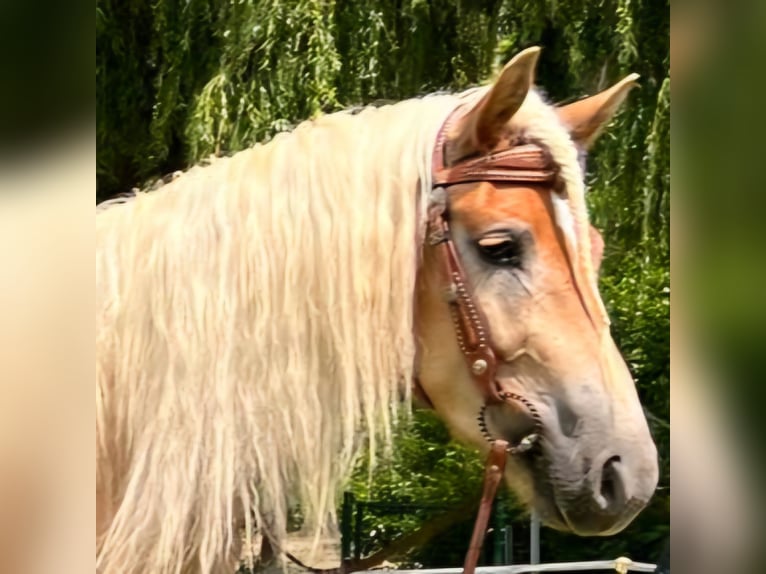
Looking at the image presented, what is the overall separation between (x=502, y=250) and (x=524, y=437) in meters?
0.35

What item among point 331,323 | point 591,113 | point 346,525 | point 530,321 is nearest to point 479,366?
point 530,321

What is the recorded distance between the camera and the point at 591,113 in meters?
1.30

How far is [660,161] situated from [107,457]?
124 centimetres

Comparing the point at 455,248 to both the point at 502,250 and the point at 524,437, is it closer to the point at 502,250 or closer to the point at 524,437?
the point at 502,250

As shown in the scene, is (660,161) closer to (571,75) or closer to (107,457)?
(571,75)

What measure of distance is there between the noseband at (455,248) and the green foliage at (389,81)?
11 centimetres

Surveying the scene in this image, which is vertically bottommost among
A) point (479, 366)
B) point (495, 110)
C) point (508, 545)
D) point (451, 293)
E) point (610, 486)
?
point (508, 545)

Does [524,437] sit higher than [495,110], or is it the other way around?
[495,110]

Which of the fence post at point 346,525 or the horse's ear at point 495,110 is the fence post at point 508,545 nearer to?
the fence post at point 346,525

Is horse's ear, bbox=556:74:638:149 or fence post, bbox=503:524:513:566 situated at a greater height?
horse's ear, bbox=556:74:638:149

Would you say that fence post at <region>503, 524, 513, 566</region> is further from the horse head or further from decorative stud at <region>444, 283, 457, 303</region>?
decorative stud at <region>444, 283, 457, 303</region>

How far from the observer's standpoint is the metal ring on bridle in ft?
4.03

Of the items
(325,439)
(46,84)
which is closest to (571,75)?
(325,439)

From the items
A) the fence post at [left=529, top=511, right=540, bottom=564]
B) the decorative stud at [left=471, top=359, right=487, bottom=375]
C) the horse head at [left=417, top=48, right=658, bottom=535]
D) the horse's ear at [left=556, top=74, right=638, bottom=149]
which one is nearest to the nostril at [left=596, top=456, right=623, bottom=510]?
the horse head at [left=417, top=48, right=658, bottom=535]
